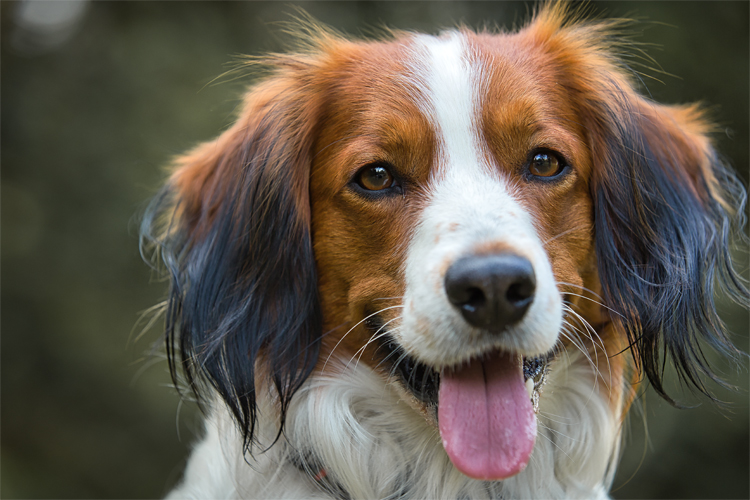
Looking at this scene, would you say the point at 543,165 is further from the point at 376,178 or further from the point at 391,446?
the point at 391,446

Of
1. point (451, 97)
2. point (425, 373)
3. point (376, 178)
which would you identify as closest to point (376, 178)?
point (376, 178)

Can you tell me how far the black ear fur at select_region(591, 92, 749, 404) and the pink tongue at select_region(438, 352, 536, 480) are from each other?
0.51 m

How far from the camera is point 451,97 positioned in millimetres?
2021

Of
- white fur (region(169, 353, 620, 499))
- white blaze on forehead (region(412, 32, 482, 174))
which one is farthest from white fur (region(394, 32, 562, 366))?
white fur (region(169, 353, 620, 499))

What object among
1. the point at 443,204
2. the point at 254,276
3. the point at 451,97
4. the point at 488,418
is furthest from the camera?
the point at 254,276

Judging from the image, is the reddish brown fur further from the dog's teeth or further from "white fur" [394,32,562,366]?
the dog's teeth

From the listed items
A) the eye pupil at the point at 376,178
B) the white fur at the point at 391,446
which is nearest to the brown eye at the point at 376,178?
the eye pupil at the point at 376,178

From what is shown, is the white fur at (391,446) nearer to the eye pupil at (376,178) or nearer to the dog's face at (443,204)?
the dog's face at (443,204)

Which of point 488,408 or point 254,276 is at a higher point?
point 254,276

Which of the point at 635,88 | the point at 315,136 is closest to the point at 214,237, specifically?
the point at 315,136

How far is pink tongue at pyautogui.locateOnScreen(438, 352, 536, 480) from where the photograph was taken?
1.75m

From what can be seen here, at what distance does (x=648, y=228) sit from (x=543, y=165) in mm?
453

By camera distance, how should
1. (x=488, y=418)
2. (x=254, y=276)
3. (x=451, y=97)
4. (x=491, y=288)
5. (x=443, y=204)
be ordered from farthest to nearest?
(x=254, y=276) → (x=451, y=97) → (x=443, y=204) → (x=488, y=418) → (x=491, y=288)

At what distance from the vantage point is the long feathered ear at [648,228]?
2.09 metres
